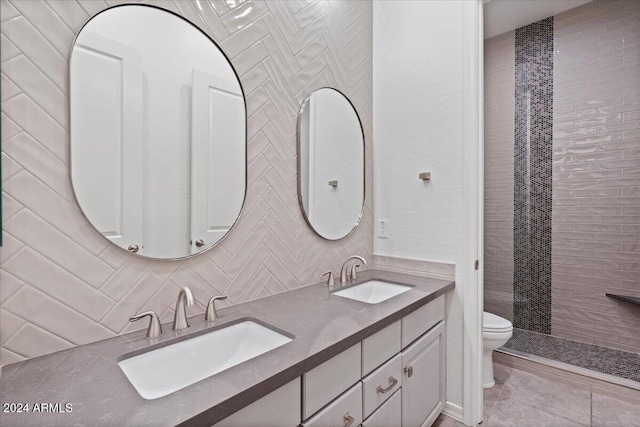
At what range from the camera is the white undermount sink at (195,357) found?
2.95 ft

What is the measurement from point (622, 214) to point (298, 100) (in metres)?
2.65

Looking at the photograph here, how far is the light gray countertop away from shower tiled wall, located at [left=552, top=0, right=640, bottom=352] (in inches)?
89.3

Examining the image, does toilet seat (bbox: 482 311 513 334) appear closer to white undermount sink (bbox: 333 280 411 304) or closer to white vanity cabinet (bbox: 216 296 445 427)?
white vanity cabinet (bbox: 216 296 445 427)

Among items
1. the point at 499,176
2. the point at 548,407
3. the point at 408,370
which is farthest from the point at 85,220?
the point at 499,176

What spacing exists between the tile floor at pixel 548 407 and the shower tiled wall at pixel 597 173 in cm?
75

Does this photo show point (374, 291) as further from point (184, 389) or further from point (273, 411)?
point (184, 389)

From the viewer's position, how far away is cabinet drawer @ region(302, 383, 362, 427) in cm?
96

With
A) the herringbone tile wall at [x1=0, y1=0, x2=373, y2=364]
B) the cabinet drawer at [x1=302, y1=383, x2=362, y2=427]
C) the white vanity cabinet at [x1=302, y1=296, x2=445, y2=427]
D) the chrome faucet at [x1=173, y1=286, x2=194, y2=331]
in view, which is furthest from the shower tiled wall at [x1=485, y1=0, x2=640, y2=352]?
the chrome faucet at [x1=173, y1=286, x2=194, y2=331]

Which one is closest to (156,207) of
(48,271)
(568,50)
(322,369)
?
(48,271)

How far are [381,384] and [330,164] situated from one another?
116 cm

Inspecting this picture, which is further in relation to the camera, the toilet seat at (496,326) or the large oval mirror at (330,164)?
the toilet seat at (496,326)

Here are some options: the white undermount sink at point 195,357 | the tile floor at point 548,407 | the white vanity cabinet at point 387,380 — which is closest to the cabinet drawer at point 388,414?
the white vanity cabinet at point 387,380

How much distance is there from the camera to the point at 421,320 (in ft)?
5.04

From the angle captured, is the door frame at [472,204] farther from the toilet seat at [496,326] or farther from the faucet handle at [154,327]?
the faucet handle at [154,327]
